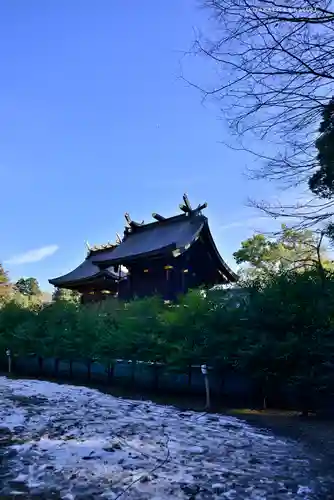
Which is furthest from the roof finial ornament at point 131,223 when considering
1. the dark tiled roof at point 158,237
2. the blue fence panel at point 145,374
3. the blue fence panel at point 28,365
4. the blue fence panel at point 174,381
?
A: the blue fence panel at point 174,381

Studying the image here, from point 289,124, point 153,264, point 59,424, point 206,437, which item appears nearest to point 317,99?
point 289,124

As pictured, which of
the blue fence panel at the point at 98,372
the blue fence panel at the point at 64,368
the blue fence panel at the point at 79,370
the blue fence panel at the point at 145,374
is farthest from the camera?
the blue fence panel at the point at 64,368

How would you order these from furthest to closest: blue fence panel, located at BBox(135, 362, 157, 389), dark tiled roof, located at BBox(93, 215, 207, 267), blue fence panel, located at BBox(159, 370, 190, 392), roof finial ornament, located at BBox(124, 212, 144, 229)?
roof finial ornament, located at BBox(124, 212, 144, 229) → dark tiled roof, located at BBox(93, 215, 207, 267) → blue fence panel, located at BBox(135, 362, 157, 389) → blue fence panel, located at BBox(159, 370, 190, 392)

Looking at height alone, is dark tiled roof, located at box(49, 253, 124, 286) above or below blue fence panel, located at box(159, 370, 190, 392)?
above

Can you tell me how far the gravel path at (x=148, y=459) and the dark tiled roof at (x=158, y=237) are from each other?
7795mm

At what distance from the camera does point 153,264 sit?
12953 mm

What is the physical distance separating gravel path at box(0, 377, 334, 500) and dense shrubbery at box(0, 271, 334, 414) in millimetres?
895

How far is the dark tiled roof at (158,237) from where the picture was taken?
517 inches

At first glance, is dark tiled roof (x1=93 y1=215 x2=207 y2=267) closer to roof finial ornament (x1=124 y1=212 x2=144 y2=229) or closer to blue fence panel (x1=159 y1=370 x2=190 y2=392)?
roof finial ornament (x1=124 y1=212 x2=144 y2=229)

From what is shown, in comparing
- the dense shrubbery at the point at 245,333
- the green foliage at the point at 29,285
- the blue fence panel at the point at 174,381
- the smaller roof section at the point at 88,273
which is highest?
the green foliage at the point at 29,285

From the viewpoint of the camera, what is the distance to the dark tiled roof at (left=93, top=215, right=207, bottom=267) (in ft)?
43.1

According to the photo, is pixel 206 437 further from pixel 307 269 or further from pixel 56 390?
pixel 56 390

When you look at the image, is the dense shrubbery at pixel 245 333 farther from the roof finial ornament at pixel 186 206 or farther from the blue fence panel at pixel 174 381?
the roof finial ornament at pixel 186 206

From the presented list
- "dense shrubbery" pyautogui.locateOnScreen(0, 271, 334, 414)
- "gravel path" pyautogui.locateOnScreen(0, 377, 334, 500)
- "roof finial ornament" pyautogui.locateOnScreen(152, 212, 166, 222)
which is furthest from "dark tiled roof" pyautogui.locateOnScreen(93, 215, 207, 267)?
"gravel path" pyautogui.locateOnScreen(0, 377, 334, 500)
